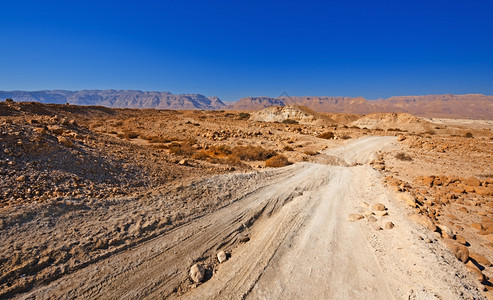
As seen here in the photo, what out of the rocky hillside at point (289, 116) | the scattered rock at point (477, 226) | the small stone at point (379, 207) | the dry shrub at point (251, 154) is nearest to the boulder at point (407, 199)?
the small stone at point (379, 207)

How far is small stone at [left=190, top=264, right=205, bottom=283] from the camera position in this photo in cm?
393

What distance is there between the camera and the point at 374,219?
20.0ft

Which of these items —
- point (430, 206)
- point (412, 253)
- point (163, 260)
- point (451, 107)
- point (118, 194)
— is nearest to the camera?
point (163, 260)

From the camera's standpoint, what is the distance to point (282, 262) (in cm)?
444

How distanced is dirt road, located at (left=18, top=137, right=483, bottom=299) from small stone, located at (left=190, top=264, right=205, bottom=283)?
119 mm

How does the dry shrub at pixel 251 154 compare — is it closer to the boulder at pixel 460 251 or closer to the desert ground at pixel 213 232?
the desert ground at pixel 213 232

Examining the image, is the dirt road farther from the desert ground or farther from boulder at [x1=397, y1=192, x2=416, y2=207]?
boulder at [x1=397, y1=192, x2=416, y2=207]

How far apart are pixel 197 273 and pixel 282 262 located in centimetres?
166

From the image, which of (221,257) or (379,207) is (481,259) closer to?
(379,207)

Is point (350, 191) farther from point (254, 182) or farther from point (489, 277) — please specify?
point (489, 277)

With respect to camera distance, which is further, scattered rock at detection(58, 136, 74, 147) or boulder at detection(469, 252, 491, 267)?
scattered rock at detection(58, 136, 74, 147)

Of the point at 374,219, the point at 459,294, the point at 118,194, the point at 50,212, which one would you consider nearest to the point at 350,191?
the point at 374,219

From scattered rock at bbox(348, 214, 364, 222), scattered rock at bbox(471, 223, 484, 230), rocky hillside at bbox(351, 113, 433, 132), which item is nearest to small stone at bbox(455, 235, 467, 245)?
scattered rock at bbox(471, 223, 484, 230)

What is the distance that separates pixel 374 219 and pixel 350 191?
229cm
